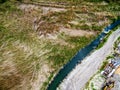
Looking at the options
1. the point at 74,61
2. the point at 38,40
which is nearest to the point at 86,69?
the point at 74,61

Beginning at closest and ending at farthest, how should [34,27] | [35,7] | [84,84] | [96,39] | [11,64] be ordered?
1. [84,84]
2. [11,64]
3. [96,39]
4. [34,27]
5. [35,7]

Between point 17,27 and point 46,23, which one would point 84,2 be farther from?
point 17,27

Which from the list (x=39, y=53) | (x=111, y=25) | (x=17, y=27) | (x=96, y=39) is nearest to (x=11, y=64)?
(x=39, y=53)

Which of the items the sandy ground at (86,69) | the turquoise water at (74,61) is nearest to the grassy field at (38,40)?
the turquoise water at (74,61)

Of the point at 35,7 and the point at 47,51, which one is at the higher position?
the point at 35,7

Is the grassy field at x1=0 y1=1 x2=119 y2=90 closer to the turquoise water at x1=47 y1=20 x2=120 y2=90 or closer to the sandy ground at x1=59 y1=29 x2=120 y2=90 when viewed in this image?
the turquoise water at x1=47 y1=20 x2=120 y2=90

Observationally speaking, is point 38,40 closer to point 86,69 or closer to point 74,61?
point 74,61

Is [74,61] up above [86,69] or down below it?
above
